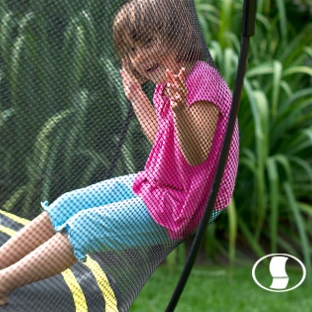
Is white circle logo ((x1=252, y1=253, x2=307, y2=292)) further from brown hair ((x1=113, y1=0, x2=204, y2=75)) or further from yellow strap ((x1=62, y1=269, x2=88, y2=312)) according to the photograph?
brown hair ((x1=113, y1=0, x2=204, y2=75))

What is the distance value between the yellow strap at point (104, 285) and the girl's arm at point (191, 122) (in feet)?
0.96

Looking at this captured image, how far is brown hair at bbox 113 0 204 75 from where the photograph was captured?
159cm

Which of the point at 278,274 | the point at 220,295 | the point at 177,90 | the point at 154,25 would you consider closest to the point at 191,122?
the point at 177,90

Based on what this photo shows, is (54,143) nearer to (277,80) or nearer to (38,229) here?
(38,229)

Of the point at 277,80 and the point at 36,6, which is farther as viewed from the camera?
the point at 277,80

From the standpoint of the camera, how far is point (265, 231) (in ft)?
11.7

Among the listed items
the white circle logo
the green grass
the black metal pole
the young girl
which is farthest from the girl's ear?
the green grass

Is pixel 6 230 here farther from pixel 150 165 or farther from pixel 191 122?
pixel 191 122

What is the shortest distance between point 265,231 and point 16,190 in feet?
7.10

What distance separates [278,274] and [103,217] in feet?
4.00

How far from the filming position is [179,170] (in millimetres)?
1724

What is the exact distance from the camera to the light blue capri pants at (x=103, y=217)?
5.38 feet

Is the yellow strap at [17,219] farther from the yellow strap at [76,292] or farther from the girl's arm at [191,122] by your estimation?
the girl's arm at [191,122]

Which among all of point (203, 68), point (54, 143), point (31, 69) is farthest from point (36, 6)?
point (203, 68)
